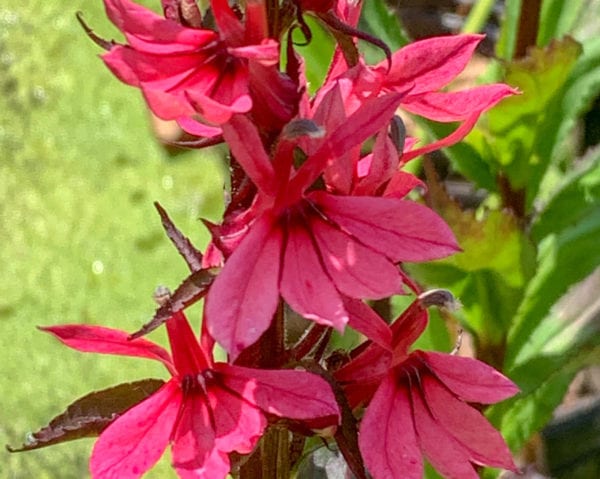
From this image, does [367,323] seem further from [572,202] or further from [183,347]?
[572,202]

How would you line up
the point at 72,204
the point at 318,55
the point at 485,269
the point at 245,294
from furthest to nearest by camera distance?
the point at 72,204 → the point at 318,55 → the point at 485,269 → the point at 245,294

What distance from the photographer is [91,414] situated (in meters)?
0.49

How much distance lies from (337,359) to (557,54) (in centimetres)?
44

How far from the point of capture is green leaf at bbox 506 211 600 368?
91 cm

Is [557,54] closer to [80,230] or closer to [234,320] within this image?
[234,320]

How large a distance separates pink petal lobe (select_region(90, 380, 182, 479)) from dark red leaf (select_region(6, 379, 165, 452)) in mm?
34

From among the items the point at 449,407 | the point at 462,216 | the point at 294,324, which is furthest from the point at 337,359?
the point at 462,216

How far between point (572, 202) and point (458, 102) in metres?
0.44

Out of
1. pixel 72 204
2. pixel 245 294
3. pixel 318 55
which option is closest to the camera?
pixel 245 294

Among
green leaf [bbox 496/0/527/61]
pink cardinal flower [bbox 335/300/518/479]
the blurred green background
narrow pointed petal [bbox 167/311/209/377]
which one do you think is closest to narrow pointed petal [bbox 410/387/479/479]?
pink cardinal flower [bbox 335/300/518/479]

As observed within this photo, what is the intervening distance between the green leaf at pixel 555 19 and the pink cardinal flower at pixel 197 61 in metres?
0.61

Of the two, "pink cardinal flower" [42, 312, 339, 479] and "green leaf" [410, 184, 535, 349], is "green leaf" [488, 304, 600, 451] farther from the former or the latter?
"pink cardinal flower" [42, 312, 339, 479]

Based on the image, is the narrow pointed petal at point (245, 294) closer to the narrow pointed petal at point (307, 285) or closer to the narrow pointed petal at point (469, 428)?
the narrow pointed petal at point (307, 285)

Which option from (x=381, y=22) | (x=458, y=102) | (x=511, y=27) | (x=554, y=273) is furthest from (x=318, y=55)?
(x=458, y=102)
